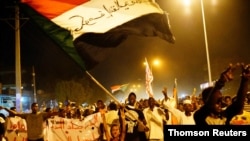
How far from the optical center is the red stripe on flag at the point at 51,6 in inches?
274

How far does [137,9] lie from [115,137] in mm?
2322

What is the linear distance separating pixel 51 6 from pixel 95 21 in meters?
0.78

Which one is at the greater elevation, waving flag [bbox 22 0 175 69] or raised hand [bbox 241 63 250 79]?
waving flag [bbox 22 0 175 69]

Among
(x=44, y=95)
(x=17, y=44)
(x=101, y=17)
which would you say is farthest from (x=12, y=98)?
(x=101, y=17)

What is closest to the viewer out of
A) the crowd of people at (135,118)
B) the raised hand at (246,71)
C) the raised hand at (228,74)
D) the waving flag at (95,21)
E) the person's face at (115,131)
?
the raised hand at (228,74)

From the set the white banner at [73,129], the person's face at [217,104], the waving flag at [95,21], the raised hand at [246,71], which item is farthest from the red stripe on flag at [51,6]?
the white banner at [73,129]

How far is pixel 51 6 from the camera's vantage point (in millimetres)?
7047

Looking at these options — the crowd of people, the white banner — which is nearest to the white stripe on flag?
the crowd of people

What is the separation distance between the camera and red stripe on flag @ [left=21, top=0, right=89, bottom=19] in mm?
6953

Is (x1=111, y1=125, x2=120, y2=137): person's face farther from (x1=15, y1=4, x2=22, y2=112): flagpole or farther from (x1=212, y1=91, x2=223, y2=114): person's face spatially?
(x1=15, y1=4, x2=22, y2=112): flagpole

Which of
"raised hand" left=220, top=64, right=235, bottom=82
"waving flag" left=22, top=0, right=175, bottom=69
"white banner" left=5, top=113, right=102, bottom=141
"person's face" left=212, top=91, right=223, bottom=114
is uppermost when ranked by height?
"waving flag" left=22, top=0, right=175, bottom=69

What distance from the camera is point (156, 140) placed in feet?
32.9

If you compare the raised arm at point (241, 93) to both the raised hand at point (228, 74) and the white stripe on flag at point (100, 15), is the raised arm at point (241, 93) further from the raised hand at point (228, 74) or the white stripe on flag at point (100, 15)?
the white stripe on flag at point (100, 15)

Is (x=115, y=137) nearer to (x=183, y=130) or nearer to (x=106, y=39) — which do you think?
(x=106, y=39)
